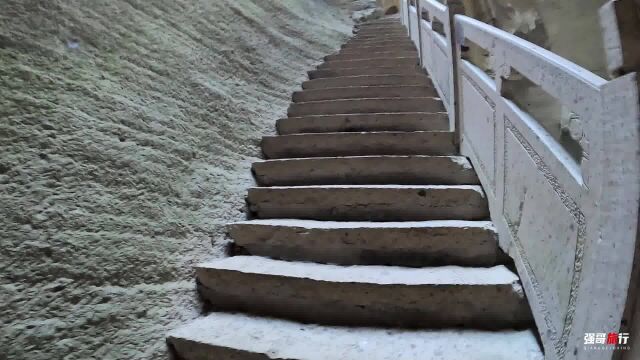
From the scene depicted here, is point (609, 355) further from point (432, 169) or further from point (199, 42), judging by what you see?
point (199, 42)

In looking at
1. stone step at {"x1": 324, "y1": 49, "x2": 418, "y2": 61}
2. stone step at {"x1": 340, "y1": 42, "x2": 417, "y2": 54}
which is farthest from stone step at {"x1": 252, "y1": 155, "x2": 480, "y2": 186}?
stone step at {"x1": 340, "y1": 42, "x2": 417, "y2": 54}

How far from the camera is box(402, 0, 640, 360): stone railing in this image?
90 cm

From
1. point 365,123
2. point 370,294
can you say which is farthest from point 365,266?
point 365,123

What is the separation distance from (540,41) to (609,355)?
240 inches

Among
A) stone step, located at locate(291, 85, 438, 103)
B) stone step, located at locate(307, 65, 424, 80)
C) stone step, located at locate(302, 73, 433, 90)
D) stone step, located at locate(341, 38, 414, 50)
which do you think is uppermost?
stone step, located at locate(341, 38, 414, 50)

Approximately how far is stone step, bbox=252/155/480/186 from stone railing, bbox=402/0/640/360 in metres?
0.26

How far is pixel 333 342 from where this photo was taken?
1700mm

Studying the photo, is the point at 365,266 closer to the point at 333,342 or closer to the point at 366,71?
the point at 333,342

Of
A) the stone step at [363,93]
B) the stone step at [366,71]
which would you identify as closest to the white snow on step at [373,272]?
the stone step at [363,93]

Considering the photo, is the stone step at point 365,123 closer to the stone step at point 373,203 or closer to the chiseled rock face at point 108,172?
the chiseled rock face at point 108,172

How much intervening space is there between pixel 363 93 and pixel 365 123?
0.72 m

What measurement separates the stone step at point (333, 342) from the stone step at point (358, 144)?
59.9 inches

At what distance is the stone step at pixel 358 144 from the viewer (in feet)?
9.61

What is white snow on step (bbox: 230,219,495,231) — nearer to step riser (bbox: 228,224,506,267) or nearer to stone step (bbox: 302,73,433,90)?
step riser (bbox: 228,224,506,267)
